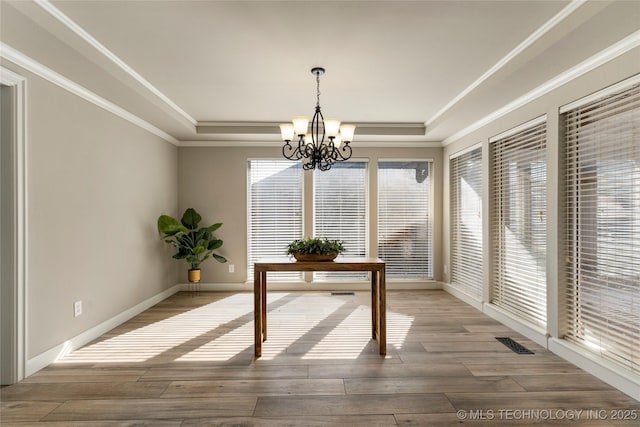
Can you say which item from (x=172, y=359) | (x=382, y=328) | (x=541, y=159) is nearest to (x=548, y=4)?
(x=541, y=159)

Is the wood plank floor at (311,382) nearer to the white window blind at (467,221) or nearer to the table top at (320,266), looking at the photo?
the table top at (320,266)

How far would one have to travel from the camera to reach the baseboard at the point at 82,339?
2.80 m

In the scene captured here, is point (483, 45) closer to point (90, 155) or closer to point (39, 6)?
point (39, 6)

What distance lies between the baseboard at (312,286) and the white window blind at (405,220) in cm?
14

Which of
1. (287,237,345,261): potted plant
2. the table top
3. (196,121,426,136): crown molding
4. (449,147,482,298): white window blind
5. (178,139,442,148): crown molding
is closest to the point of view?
the table top

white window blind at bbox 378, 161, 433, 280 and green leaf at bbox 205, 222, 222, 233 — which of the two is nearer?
green leaf at bbox 205, 222, 222, 233

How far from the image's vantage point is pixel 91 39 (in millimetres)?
2629

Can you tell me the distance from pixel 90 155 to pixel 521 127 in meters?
4.32

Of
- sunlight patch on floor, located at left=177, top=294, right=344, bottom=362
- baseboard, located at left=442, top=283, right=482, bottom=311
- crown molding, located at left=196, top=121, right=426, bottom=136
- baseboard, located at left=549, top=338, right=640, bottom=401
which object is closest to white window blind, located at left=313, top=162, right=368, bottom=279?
crown molding, located at left=196, top=121, right=426, bottom=136

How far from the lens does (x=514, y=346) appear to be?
3.32 m

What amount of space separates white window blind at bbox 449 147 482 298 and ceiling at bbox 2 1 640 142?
84 centimetres

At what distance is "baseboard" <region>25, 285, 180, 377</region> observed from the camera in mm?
2805

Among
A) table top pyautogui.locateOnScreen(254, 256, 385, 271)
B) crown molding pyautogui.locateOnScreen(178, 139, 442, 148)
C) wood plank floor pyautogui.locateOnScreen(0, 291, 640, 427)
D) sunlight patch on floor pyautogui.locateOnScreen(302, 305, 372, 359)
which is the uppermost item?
crown molding pyautogui.locateOnScreen(178, 139, 442, 148)

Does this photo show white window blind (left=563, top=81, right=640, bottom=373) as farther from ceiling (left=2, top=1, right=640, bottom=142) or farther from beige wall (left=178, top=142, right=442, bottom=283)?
beige wall (left=178, top=142, right=442, bottom=283)
